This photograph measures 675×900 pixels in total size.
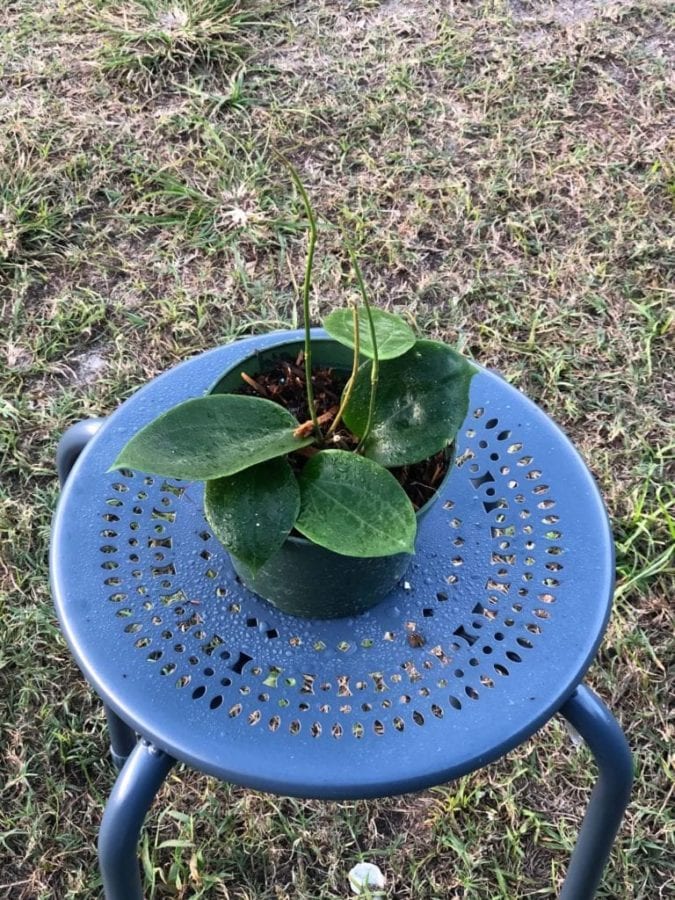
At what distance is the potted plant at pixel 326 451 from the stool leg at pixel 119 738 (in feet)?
1.65

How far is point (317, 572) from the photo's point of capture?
820 millimetres

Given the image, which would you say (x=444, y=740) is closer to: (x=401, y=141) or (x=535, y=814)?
(x=535, y=814)

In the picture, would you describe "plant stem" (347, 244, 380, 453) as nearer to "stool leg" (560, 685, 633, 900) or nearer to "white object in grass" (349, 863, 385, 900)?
"stool leg" (560, 685, 633, 900)

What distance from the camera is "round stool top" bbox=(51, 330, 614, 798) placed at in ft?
2.68

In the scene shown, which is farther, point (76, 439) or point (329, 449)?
point (76, 439)

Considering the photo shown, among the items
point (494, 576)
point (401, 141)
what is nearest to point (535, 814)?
point (494, 576)

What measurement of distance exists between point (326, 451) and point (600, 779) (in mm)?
441

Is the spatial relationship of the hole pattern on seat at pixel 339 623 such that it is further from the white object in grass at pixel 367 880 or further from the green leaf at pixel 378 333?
the white object in grass at pixel 367 880

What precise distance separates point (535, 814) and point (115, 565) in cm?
75

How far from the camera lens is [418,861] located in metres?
1.30

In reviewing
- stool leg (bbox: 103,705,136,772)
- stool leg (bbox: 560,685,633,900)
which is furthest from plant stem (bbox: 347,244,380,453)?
stool leg (bbox: 103,705,136,772)

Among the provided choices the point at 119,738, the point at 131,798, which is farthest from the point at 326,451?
the point at 119,738

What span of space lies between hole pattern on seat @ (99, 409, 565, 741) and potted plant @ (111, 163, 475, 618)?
7 centimetres

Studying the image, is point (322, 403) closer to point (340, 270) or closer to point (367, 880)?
point (367, 880)
